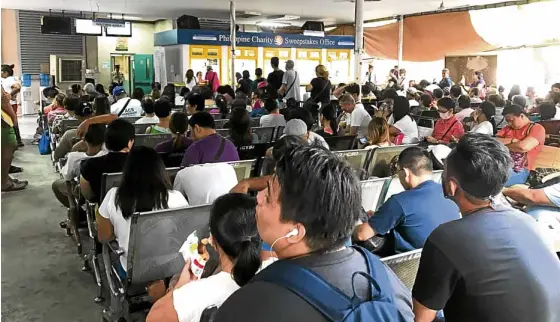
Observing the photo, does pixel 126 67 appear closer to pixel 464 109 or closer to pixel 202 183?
pixel 464 109

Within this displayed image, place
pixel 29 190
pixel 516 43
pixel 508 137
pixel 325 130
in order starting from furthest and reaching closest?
pixel 516 43
pixel 29 190
pixel 325 130
pixel 508 137

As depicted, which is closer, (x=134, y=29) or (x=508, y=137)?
(x=508, y=137)

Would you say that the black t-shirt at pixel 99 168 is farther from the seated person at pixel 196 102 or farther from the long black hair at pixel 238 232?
the seated person at pixel 196 102

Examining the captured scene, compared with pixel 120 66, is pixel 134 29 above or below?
above

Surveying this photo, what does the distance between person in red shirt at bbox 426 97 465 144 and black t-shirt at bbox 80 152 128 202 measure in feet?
12.8

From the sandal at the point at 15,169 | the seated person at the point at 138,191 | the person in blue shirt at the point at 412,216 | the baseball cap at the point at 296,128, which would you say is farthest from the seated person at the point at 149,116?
the person in blue shirt at the point at 412,216

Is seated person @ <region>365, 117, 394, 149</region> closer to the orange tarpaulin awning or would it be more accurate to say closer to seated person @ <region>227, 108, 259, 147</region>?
seated person @ <region>227, 108, 259, 147</region>

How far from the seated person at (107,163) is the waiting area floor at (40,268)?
0.74 meters

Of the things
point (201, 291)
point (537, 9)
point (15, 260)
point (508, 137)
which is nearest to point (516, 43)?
point (537, 9)

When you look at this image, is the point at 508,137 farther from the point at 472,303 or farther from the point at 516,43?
the point at 516,43

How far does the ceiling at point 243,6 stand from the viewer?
12.5m

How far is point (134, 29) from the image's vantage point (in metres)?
18.3

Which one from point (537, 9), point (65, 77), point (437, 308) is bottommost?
point (437, 308)

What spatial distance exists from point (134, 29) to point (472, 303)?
18242mm
